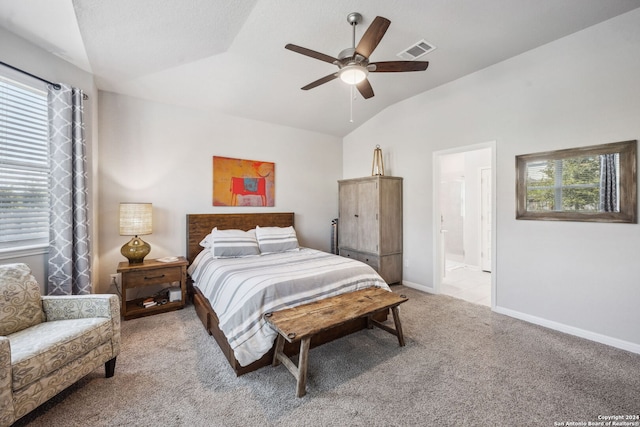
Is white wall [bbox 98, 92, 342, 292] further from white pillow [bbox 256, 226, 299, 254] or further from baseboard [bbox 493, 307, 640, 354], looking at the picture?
baseboard [bbox 493, 307, 640, 354]

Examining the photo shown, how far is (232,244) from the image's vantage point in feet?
11.5

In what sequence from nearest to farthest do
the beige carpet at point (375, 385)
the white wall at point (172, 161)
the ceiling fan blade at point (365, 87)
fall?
the beige carpet at point (375, 385)
the ceiling fan blade at point (365, 87)
the white wall at point (172, 161)

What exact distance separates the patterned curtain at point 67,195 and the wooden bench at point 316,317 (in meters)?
2.07

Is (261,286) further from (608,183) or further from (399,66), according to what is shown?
(608,183)

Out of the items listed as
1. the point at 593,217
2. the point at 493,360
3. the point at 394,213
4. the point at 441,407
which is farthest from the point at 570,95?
the point at 441,407

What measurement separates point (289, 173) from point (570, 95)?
12.4 ft

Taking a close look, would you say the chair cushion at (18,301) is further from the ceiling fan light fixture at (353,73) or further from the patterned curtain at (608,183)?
the patterned curtain at (608,183)

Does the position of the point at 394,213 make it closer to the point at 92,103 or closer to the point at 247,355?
the point at 247,355

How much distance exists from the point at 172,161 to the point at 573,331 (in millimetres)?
5169

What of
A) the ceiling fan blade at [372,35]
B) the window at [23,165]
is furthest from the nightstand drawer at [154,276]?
the ceiling fan blade at [372,35]

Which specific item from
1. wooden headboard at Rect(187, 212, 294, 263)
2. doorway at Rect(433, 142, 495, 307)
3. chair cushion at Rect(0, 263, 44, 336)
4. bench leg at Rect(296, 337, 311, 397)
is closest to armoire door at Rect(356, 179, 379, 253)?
doorway at Rect(433, 142, 495, 307)

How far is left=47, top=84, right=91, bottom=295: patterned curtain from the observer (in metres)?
2.51

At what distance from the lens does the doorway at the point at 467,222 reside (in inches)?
184

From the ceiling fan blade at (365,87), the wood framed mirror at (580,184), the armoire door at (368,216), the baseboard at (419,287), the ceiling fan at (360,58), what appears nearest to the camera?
the ceiling fan at (360,58)
